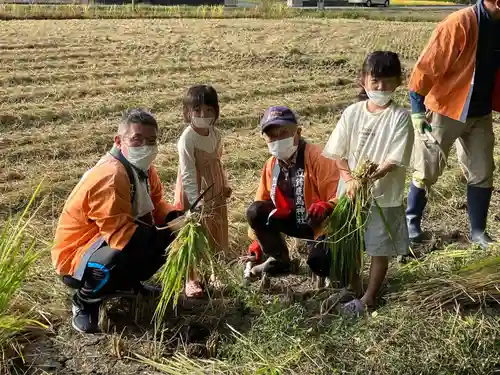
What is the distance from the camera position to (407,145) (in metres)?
3.04

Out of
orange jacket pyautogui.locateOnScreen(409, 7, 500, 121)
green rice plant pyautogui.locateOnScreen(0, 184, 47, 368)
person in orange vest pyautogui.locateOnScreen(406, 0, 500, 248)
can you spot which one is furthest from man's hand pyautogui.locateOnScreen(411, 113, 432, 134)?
green rice plant pyautogui.locateOnScreen(0, 184, 47, 368)

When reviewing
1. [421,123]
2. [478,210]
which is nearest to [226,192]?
[421,123]

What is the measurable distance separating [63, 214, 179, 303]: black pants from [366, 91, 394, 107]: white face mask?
1158 mm

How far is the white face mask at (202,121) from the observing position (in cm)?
338

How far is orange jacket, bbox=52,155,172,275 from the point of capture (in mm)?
2891

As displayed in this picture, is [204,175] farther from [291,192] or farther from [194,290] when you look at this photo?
[194,290]

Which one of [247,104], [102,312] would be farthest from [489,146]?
[247,104]

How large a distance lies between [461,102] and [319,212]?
130cm

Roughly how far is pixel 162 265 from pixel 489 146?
2180 mm

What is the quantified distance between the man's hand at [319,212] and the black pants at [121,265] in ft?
2.20

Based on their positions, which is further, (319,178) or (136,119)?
(319,178)

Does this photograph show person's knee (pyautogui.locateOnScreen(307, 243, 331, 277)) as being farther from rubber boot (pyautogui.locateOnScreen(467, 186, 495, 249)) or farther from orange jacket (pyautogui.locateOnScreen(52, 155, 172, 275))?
rubber boot (pyautogui.locateOnScreen(467, 186, 495, 249))

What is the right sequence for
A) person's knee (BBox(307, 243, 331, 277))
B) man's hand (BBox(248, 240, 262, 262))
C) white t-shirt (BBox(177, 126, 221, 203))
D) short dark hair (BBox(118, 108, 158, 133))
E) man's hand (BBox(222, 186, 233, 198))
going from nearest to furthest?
short dark hair (BBox(118, 108, 158, 133)) → person's knee (BBox(307, 243, 331, 277)) → white t-shirt (BBox(177, 126, 221, 203)) → man's hand (BBox(222, 186, 233, 198)) → man's hand (BBox(248, 240, 262, 262))

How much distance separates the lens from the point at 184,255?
2830 millimetres
